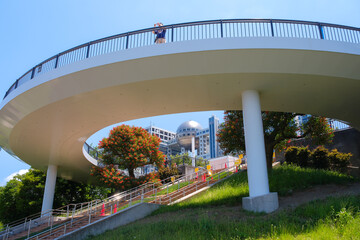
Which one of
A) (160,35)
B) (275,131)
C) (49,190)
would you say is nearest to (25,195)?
(49,190)

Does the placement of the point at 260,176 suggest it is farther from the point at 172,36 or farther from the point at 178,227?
the point at 172,36

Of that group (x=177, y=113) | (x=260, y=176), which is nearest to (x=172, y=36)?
(x=177, y=113)

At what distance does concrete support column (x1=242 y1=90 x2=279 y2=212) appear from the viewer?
32.3 feet

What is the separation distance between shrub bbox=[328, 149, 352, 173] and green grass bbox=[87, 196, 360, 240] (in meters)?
9.70

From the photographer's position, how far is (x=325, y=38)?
32.0 feet

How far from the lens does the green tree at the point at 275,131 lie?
1609 cm

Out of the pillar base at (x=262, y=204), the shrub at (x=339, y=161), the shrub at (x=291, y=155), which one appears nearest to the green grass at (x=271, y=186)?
the pillar base at (x=262, y=204)

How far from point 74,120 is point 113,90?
155 inches

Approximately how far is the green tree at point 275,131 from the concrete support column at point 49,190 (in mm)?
13002

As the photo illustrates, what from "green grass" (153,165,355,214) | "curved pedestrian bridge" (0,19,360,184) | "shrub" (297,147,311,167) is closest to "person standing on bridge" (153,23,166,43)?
"curved pedestrian bridge" (0,19,360,184)

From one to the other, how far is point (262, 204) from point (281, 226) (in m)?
2.50

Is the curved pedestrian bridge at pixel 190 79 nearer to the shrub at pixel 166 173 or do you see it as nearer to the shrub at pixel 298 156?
the shrub at pixel 298 156

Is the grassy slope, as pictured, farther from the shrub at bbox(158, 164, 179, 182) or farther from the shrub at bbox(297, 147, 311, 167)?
the shrub at bbox(158, 164, 179, 182)

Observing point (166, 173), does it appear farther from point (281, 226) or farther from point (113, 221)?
point (281, 226)
